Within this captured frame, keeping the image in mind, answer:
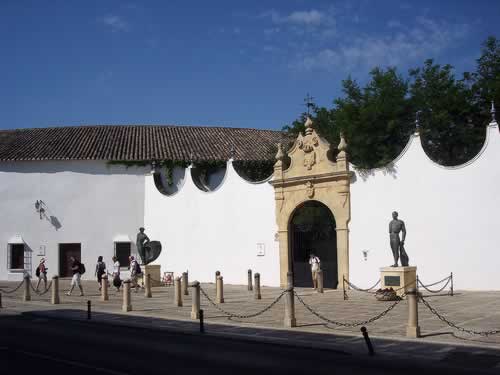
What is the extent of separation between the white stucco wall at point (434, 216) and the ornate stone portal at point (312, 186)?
43 cm

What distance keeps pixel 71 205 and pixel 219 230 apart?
418 inches

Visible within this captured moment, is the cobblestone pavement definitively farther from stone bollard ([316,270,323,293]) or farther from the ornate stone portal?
the ornate stone portal

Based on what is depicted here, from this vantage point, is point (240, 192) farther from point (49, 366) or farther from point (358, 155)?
point (49, 366)

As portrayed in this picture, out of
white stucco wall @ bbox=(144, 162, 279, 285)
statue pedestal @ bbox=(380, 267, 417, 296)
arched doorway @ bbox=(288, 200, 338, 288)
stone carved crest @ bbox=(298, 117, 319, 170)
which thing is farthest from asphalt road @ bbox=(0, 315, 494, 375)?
white stucco wall @ bbox=(144, 162, 279, 285)

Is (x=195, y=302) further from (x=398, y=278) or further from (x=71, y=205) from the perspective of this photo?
(x=71, y=205)

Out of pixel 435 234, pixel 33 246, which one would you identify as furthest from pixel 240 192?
pixel 33 246

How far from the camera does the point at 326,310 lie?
53.0ft

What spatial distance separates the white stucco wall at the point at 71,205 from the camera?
1299 inches

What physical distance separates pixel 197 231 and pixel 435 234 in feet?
41.1

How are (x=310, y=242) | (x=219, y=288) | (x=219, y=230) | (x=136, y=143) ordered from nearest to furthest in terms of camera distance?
(x=219, y=288) < (x=310, y=242) < (x=219, y=230) < (x=136, y=143)

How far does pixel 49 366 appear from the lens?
923 cm

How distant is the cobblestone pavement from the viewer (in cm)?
1212

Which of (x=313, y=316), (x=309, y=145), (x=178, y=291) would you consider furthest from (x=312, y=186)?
(x=313, y=316)

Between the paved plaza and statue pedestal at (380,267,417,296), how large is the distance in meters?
0.74
